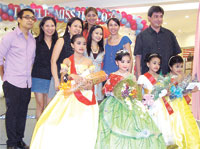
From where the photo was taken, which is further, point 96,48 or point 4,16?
point 4,16

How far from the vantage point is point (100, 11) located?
5801 mm

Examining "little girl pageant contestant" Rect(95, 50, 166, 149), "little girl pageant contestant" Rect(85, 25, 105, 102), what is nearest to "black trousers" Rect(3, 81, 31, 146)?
"little girl pageant contestant" Rect(85, 25, 105, 102)

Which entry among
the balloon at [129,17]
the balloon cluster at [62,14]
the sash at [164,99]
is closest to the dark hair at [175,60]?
the sash at [164,99]

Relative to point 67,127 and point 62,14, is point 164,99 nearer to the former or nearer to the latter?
point 67,127

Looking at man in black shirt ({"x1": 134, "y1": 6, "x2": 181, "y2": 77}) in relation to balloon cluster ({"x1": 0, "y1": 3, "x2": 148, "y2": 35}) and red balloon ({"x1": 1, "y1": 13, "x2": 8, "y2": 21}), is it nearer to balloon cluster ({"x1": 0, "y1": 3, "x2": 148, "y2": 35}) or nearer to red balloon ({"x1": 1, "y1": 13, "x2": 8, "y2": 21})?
balloon cluster ({"x1": 0, "y1": 3, "x2": 148, "y2": 35})

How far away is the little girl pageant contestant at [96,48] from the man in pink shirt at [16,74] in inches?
29.6

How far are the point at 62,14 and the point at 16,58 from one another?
3166 mm

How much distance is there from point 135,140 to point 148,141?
0.14 m

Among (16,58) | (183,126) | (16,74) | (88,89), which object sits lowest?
(183,126)

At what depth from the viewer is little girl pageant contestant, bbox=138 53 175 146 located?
2656 millimetres

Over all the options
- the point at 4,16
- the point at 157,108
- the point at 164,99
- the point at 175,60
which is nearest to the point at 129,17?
the point at 4,16

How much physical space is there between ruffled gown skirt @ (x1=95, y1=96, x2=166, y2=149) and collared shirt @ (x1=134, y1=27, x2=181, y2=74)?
1067 millimetres

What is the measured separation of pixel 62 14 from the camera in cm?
572

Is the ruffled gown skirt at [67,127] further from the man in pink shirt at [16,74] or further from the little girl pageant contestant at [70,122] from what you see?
the man in pink shirt at [16,74]
